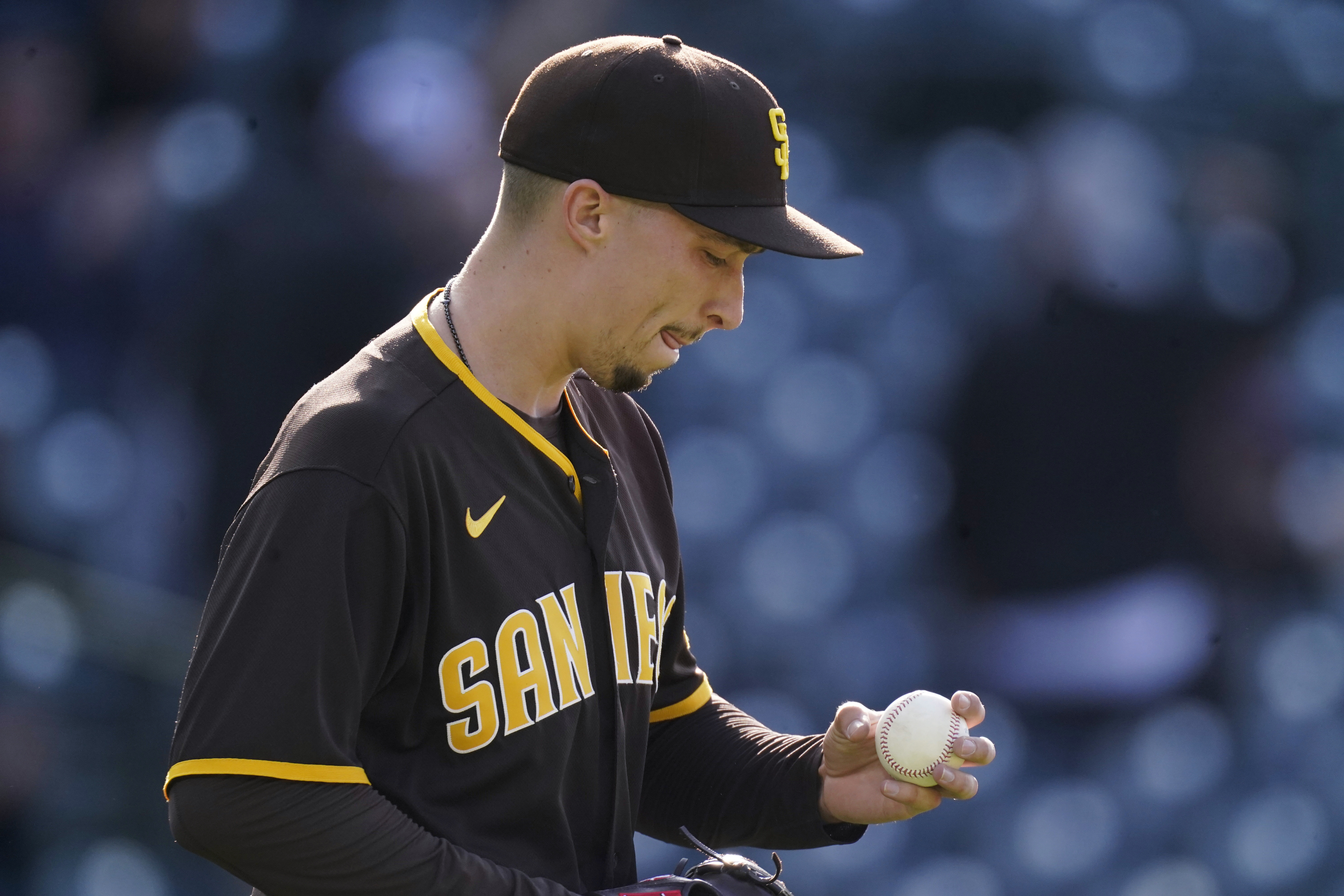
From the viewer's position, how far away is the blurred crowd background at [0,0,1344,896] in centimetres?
306

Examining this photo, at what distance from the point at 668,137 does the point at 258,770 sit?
83 cm

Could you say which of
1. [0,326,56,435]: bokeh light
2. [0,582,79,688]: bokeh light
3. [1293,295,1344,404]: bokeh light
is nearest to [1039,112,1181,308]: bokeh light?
[1293,295,1344,404]: bokeh light

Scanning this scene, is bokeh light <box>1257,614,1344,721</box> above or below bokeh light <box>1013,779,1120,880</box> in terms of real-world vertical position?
above

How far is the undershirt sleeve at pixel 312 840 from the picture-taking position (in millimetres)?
1321

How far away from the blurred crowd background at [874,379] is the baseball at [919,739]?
5.12ft

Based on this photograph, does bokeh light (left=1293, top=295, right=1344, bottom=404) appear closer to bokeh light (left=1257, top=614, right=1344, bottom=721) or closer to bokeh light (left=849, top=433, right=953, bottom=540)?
bokeh light (left=1257, top=614, right=1344, bottom=721)

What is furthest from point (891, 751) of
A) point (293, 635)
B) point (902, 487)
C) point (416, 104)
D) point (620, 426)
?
point (416, 104)

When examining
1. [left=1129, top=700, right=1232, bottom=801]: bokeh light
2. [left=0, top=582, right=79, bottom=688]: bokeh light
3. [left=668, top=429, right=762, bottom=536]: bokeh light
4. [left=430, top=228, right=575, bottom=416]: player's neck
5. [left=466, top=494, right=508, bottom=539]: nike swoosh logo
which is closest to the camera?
[left=466, top=494, right=508, bottom=539]: nike swoosh logo

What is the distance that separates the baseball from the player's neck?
0.65 meters

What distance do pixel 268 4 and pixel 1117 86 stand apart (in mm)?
2217

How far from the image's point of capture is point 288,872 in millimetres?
1351

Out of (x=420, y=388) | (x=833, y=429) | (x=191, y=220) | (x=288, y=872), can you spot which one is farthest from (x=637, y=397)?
(x=288, y=872)

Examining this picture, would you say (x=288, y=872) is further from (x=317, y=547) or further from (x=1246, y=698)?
(x=1246, y=698)

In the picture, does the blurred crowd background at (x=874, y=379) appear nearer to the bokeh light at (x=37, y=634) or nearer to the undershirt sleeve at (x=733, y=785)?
the bokeh light at (x=37, y=634)
